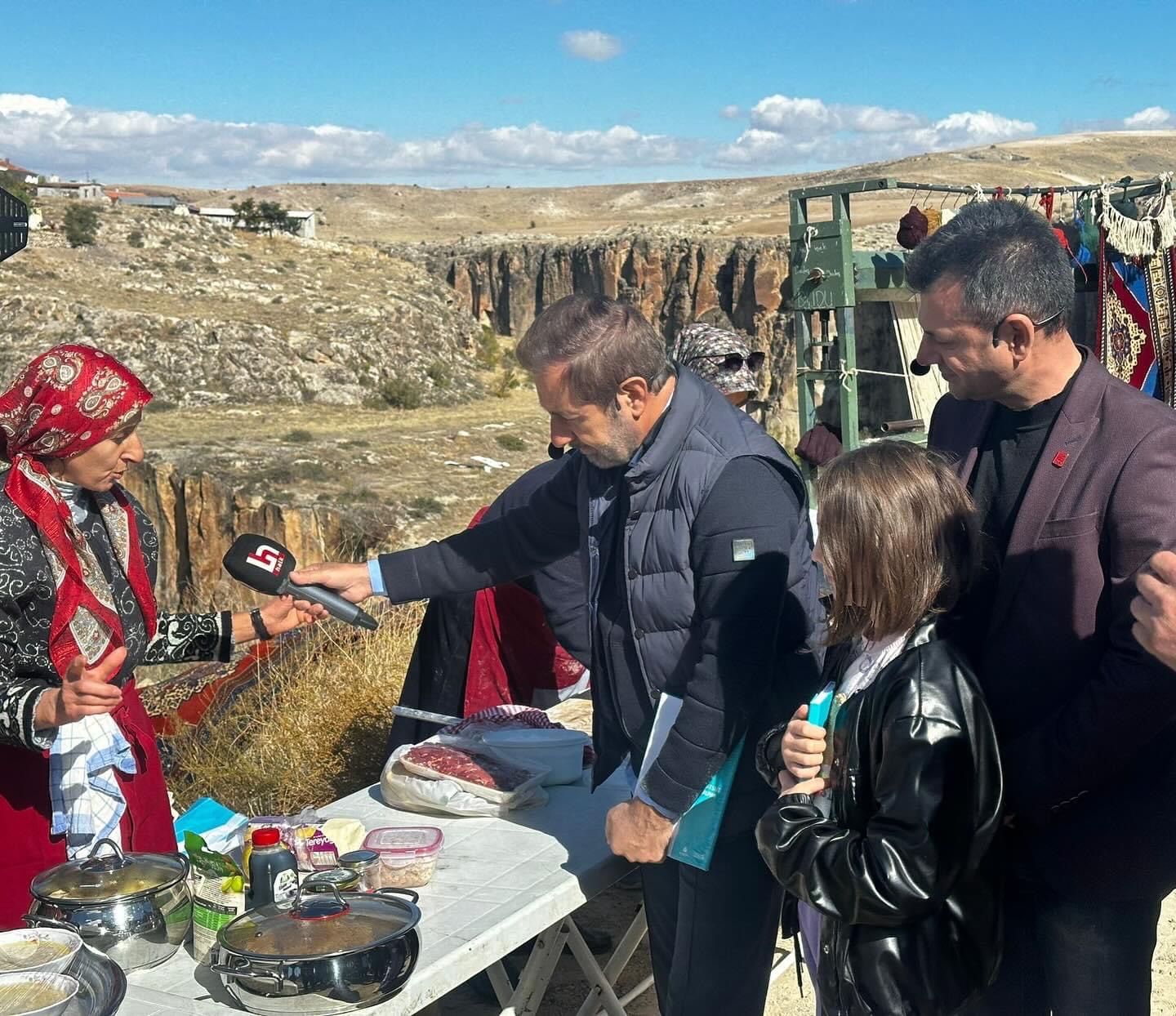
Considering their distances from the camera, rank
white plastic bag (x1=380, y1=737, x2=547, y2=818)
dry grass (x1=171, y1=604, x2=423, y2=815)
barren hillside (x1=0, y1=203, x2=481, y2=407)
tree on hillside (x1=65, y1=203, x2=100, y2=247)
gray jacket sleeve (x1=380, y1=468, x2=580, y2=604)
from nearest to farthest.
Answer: white plastic bag (x1=380, y1=737, x2=547, y2=818) < gray jacket sleeve (x1=380, y1=468, x2=580, y2=604) < dry grass (x1=171, y1=604, x2=423, y2=815) < barren hillside (x1=0, y1=203, x2=481, y2=407) < tree on hillside (x1=65, y1=203, x2=100, y2=247)

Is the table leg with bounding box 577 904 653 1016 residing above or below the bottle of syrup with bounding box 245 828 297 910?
below

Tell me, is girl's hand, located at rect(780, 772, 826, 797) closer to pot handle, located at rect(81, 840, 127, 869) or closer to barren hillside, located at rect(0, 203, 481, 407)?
pot handle, located at rect(81, 840, 127, 869)

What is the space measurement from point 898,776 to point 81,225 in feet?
101

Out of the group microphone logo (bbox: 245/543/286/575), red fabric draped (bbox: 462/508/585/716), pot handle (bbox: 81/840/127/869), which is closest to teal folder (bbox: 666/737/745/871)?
pot handle (bbox: 81/840/127/869)

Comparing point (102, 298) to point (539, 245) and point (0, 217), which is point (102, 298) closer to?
point (0, 217)

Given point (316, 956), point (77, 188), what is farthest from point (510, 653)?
point (77, 188)

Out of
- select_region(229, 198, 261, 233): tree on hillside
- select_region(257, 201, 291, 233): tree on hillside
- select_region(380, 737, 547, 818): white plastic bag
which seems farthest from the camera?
select_region(257, 201, 291, 233): tree on hillside

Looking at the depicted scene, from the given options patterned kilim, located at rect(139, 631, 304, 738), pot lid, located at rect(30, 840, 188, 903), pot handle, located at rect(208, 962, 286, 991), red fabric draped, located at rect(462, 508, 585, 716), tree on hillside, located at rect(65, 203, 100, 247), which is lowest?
patterned kilim, located at rect(139, 631, 304, 738)

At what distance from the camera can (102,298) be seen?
24.7 m

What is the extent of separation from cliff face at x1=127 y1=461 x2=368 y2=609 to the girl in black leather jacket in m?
12.4

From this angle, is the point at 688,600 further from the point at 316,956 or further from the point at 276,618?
the point at 276,618

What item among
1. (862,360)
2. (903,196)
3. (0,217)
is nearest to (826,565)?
(0,217)

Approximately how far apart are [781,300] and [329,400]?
65.9 ft

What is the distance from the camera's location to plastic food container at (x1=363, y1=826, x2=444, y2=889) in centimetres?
228
